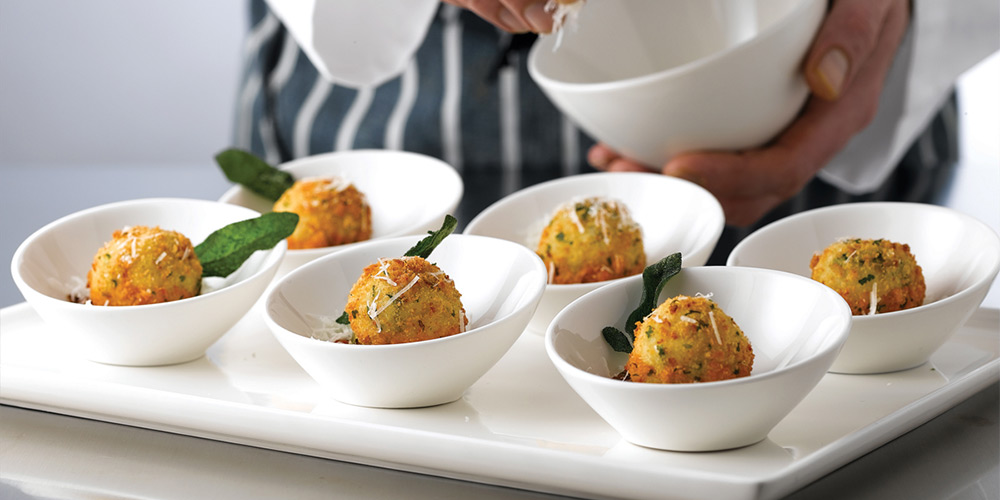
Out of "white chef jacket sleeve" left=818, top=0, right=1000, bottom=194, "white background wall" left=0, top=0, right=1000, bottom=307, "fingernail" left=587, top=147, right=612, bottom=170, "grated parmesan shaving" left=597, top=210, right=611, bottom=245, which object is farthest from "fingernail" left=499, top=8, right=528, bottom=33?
"white background wall" left=0, top=0, right=1000, bottom=307

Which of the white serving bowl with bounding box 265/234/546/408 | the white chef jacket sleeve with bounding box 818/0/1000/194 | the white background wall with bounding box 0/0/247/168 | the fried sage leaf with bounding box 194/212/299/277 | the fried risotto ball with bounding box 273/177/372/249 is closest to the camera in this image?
the white serving bowl with bounding box 265/234/546/408

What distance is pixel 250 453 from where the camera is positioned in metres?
0.99

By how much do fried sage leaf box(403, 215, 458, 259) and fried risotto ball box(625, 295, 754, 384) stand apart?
0.30 meters

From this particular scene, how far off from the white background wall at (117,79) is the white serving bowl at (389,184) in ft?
7.98

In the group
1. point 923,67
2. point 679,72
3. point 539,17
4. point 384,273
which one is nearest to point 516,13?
point 539,17

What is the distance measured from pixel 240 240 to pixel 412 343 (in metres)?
0.41

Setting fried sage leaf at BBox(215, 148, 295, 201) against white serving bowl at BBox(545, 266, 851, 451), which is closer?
white serving bowl at BBox(545, 266, 851, 451)

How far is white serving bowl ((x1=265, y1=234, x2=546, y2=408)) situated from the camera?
94 cm

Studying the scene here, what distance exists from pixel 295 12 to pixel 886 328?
1106 millimetres

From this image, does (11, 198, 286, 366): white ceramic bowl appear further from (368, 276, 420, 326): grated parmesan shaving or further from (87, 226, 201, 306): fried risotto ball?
(368, 276, 420, 326): grated parmesan shaving

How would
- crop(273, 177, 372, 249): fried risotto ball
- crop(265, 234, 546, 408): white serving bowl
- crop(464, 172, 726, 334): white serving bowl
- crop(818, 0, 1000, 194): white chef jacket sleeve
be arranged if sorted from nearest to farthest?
1. crop(265, 234, 546, 408): white serving bowl
2. crop(464, 172, 726, 334): white serving bowl
3. crop(273, 177, 372, 249): fried risotto ball
4. crop(818, 0, 1000, 194): white chef jacket sleeve

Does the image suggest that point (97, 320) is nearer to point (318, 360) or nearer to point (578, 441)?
point (318, 360)

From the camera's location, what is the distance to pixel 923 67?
188cm

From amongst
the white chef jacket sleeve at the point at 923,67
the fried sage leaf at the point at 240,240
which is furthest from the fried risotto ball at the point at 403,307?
the white chef jacket sleeve at the point at 923,67
